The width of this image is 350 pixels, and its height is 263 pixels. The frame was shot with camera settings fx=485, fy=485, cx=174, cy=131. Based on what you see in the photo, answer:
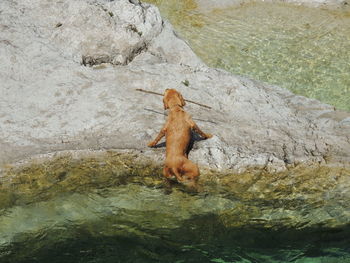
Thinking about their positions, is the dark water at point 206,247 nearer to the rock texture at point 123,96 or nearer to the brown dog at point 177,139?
the brown dog at point 177,139

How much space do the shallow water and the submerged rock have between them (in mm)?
21

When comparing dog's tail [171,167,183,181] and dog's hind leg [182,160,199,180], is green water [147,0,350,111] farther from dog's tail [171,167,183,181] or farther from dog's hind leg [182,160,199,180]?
dog's tail [171,167,183,181]

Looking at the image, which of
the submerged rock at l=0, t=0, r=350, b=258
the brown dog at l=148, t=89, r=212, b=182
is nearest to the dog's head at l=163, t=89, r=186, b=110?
the brown dog at l=148, t=89, r=212, b=182

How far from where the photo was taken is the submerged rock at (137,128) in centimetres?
672

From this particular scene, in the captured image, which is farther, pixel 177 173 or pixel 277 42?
pixel 277 42

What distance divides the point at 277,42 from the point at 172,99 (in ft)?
18.7

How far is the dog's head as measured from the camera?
7.69 m

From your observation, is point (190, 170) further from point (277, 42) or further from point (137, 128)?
point (277, 42)

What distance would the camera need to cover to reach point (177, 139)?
7.06 metres

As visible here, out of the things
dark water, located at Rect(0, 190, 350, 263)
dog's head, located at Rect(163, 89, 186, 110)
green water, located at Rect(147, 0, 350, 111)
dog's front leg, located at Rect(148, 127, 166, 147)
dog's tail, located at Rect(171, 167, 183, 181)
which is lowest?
dark water, located at Rect(0, 190, 350, 263)

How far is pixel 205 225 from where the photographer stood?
6.56 m

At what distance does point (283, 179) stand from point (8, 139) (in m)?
4.28

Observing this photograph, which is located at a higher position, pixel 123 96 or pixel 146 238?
pixel 123 96

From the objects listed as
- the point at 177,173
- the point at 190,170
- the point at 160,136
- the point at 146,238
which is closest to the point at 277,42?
the point at 160,136
